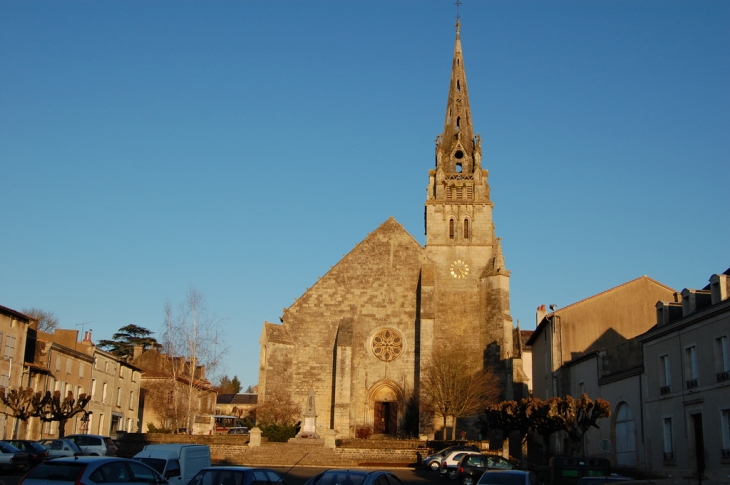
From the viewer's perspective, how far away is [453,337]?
43.1 meters

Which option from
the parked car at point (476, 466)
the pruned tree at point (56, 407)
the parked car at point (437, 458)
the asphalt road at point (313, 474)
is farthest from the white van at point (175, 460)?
the pruned tree at point (56, 407)

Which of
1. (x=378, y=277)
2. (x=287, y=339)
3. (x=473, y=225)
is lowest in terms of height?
(x=287, y=339)

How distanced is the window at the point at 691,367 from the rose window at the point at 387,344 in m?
20.6

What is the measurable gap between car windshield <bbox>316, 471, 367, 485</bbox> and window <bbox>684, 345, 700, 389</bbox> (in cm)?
1561

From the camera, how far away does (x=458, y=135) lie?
4919 centimetres

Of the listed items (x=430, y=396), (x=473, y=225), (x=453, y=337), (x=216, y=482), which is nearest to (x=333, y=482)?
(x=216, y=482)

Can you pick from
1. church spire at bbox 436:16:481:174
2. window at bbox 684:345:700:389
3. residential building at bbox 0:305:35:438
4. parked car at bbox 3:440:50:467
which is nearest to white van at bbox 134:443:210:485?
parked car at bbox 3:440:50:467

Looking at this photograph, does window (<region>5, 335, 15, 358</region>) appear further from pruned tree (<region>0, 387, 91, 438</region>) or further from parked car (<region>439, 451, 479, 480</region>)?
parked car (<region>439, 451, 479, 480</region>)

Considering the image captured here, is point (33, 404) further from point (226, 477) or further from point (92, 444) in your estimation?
point (226, 477)

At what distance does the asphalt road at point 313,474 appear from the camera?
873 inches

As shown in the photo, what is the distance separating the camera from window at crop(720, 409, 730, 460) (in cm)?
2171

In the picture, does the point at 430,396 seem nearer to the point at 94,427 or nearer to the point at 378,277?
the point at 378,277

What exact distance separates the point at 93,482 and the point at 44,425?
3160cm

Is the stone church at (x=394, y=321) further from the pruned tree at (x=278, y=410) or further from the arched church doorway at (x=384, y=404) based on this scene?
the pruned tree at (x=278, y=410)
